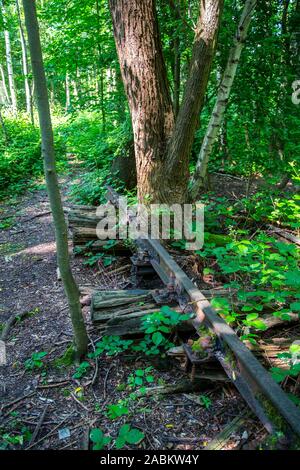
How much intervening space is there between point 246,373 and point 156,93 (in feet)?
15.2

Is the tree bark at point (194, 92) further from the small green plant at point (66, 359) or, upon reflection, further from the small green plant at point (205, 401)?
the small green plant at point (205, 401)

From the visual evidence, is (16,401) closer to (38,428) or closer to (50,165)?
(38,428)

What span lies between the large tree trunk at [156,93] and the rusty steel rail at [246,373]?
2493 millimetres

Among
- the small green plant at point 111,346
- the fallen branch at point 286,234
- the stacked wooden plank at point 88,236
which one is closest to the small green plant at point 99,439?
the small green plant at point 111,346

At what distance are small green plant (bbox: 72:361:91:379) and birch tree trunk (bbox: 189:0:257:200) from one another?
3.77 metres

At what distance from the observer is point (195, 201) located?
6.52 meters

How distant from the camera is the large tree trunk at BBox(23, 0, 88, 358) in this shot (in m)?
2.71

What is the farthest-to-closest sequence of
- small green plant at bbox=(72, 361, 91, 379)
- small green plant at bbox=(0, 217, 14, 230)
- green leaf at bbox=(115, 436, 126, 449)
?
1. small green plant at bbox=(0, 217, 14, 230)
2. small green plant at bbox=(72, 361, 91, 379)
3. green leaf at bbox=(115, 436, 126, 449)

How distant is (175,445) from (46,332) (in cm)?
225

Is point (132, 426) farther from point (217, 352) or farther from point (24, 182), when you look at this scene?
point (24, 182)

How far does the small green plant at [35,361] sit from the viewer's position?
11.8 ft

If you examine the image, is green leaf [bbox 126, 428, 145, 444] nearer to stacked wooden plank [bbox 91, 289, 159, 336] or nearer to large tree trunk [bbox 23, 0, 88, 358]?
stacked wooden plank [bbox 91, 289, 159, 336]

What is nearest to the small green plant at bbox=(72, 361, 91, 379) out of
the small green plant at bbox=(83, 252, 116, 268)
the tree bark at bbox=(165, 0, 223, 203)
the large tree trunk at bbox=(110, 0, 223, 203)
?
the small green plant at bbox=(83, 252, 116, 268)
